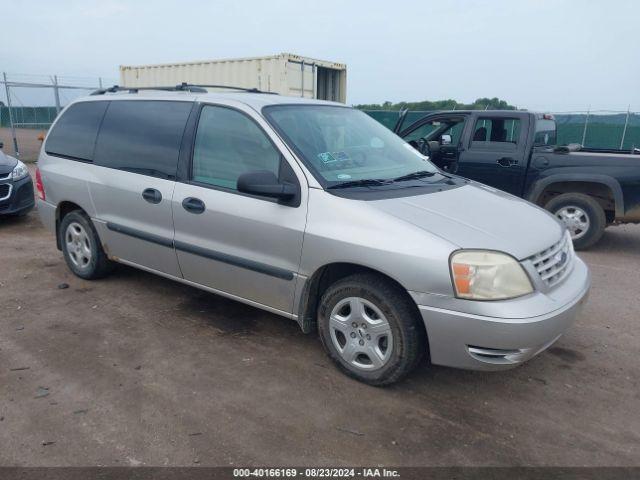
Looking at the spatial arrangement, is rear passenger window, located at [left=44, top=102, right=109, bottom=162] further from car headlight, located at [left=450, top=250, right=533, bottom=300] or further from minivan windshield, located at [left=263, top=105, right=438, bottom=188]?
car headlight, located at [left=450, top=250, right=533, bottom=300]

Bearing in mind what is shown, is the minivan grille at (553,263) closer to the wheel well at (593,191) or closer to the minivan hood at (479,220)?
the minivan hood at (479,220)

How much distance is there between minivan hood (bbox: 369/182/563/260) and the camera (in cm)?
295

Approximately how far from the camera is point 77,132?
16.0 feet

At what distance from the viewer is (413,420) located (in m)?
2.98

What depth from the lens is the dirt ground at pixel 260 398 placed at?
2.70 m

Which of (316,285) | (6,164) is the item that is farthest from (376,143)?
(6,164)

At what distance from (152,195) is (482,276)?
8.49 feet

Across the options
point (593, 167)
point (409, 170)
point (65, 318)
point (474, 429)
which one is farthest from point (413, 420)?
point (593, 167)

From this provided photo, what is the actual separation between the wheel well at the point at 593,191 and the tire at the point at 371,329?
4.55 meters

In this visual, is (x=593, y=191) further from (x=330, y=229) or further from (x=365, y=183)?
(x=330, y=229)

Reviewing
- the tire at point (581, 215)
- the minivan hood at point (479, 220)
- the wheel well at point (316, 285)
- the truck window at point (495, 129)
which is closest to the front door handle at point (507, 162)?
the truck window at point (495, 129)

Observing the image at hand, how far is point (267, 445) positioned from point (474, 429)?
115 centimetres

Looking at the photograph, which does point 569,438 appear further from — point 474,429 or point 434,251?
point 434,251

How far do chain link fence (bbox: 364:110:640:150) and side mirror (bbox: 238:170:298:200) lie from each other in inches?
602
